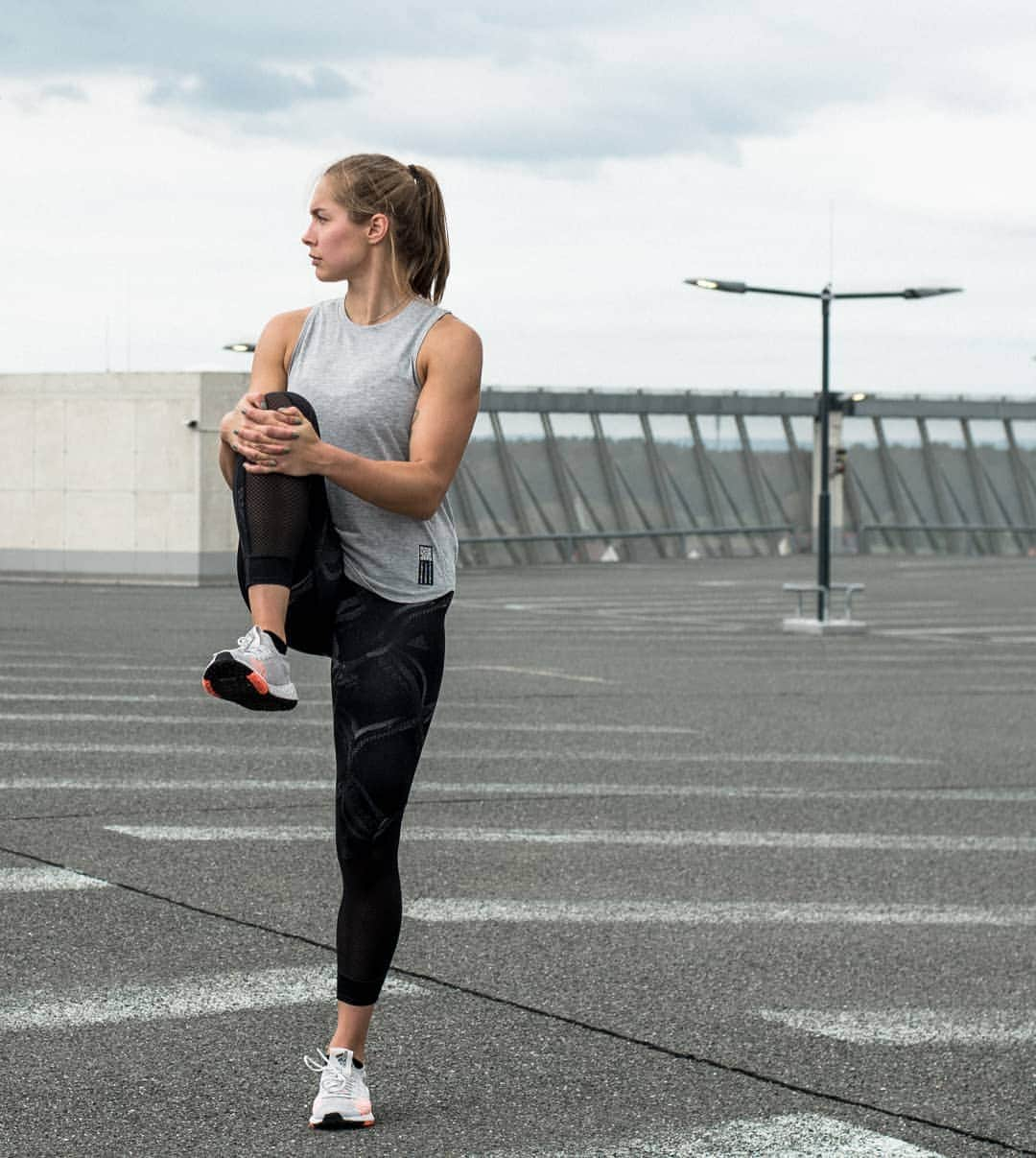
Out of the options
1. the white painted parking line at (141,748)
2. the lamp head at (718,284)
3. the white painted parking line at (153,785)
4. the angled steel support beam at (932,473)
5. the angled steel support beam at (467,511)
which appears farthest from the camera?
the angled steel support beam at (932,473)

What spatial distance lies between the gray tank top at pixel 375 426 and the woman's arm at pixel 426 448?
45 mm

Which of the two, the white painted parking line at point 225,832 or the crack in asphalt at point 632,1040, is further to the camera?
the white painted parking line at point 225,832

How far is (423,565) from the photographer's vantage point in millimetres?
4023

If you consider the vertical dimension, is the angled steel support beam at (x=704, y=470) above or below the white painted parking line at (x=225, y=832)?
above

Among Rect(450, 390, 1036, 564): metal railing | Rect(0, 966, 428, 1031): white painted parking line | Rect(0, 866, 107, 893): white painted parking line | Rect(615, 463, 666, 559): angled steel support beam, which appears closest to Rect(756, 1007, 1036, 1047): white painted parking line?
Rect(0, 966, 428, 1031): white painted parking line

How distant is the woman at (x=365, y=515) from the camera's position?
3.84m

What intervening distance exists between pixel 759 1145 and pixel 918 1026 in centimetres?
122

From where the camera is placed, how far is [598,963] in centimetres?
578

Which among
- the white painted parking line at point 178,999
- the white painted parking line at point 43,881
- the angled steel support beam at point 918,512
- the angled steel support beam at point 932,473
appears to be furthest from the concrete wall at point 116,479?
the white painted parking line at point 178,999

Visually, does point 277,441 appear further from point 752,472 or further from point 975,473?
point 975,473

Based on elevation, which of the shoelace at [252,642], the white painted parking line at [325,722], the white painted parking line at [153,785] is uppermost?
the shoelace at [252,642]

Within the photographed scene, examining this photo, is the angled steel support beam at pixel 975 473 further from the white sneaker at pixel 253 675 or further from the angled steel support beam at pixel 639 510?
the white sneaker at pixel 253 675

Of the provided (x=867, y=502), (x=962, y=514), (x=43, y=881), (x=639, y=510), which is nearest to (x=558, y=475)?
(x=639, y=510)

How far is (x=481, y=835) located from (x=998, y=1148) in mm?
4231
